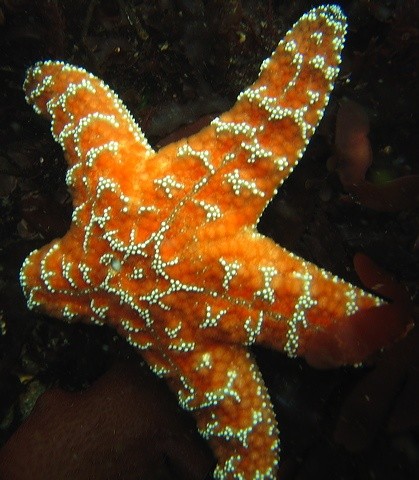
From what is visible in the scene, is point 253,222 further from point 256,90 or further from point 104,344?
point 104,344

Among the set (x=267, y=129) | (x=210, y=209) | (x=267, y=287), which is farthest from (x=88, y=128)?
(x=267, y=287)

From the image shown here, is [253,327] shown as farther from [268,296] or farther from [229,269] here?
[229,269]

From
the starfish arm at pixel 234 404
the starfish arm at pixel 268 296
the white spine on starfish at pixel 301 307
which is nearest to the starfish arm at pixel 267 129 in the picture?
the starfish arm at pixel 268 296

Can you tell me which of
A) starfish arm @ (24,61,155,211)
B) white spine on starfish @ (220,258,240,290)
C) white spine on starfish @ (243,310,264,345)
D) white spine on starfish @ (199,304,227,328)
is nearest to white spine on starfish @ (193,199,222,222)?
white spine on starfish @ (220,258,240,290)

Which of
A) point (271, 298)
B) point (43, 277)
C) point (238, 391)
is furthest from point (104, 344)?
point (271, 298)

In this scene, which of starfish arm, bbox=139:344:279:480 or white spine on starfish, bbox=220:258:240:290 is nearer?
white spine on starfish, bbox=220:258:240:290

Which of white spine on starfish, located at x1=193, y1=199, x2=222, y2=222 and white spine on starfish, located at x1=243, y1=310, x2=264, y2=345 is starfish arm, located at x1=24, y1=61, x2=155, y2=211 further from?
white spine on starfish, located at x1=243, y1=310, x2=264, y2=345

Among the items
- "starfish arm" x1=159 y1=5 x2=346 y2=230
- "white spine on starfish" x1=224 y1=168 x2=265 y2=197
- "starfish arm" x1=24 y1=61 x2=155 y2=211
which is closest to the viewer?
"starfish arm" x1=159 y1=5 x2=346 y2=230

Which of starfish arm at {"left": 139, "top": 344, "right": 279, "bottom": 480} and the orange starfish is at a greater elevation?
the orange starfish
